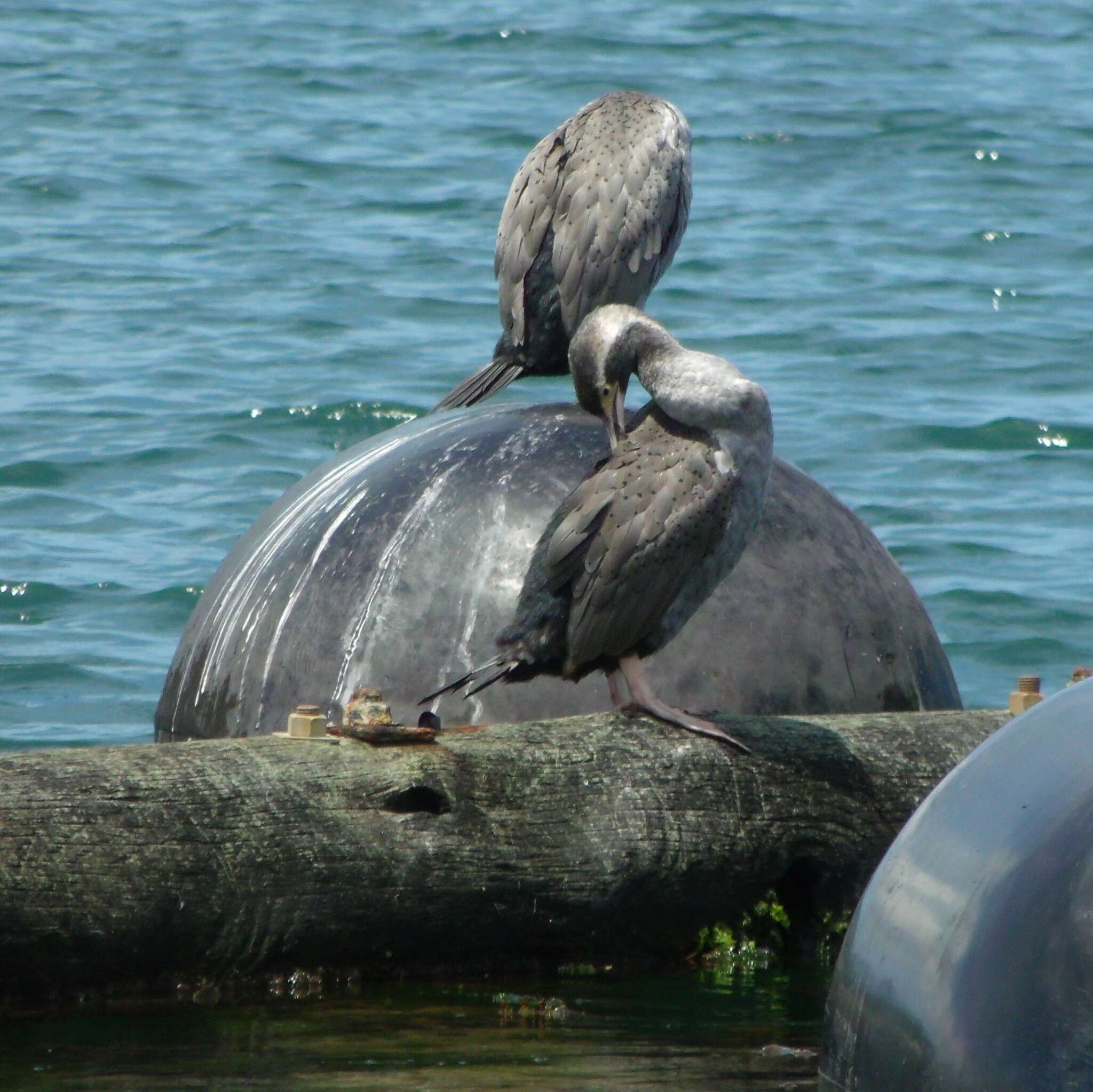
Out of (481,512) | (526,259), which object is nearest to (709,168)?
(526,259)

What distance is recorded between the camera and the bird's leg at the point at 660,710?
4660 mm

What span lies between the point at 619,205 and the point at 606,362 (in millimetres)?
1557

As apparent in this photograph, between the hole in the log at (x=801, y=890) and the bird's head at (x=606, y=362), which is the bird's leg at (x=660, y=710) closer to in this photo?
the hole in the log at (x=801, y=890)

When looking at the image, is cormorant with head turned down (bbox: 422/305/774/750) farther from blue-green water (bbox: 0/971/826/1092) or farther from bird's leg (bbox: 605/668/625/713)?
blue-green water (bbox: 0/971/826/1092)

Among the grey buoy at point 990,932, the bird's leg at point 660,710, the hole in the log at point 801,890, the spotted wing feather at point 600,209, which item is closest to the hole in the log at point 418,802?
the bird's leg at point 660,710

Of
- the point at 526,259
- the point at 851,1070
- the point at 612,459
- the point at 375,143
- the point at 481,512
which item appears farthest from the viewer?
the point at 375,143

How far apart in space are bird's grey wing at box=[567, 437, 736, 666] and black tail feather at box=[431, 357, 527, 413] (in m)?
1.69

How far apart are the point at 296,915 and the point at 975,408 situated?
11574 mm

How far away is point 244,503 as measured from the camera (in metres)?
12.7

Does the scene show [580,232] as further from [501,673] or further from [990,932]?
[990,932]

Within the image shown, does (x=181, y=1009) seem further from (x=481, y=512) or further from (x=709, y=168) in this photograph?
(x=709, y=168)

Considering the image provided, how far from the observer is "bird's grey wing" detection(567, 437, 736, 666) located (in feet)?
15.5

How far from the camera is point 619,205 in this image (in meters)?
6.48

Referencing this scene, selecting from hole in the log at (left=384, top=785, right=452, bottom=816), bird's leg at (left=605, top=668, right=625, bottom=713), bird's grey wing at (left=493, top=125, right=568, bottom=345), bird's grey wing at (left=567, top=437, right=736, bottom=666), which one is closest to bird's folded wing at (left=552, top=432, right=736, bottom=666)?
bird's grey wing at (left=567, top=437, right=736, bottom=666)
